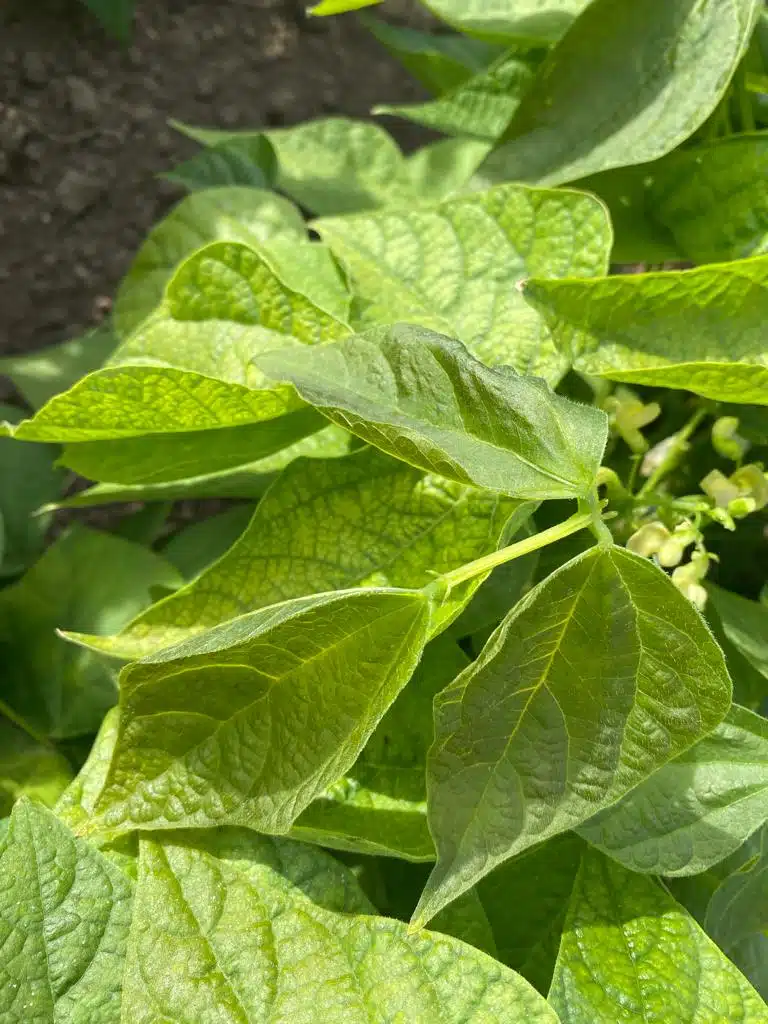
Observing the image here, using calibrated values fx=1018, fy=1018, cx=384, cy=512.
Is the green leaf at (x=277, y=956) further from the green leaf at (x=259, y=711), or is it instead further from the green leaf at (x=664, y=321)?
the green leaf at (x=664, y=321)

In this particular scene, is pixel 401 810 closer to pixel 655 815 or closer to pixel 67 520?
pixel 655 815

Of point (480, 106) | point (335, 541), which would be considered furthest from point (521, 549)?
point (480, 106)

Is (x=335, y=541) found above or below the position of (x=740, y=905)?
above

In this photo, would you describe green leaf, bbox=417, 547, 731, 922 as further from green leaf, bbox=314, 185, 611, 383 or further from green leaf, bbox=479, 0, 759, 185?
green leaf, bbox=479, 0, 759, 185

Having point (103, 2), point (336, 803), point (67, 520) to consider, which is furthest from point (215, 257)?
point (103, 2)

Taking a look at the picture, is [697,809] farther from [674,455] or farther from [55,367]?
[55,367]

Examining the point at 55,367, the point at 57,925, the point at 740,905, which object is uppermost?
the point at 55,367
